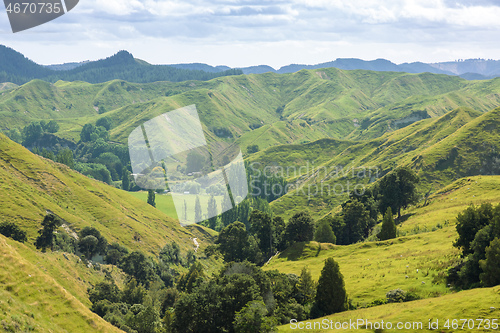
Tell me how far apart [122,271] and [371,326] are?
291 feet

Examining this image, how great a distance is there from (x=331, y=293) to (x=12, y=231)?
7676 cm

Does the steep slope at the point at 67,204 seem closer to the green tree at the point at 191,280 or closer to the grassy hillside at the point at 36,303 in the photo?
the green tree at the point at 191,280

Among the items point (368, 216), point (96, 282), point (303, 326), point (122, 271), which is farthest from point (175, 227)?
point (303, 326)

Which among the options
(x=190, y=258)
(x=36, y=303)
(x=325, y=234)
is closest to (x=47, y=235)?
(x=36, y=303)

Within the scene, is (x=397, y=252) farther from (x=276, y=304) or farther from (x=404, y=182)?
(x=404, y=182)

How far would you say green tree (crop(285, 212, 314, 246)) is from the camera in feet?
370

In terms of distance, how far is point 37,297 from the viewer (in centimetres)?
5850

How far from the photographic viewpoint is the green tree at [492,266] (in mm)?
51938

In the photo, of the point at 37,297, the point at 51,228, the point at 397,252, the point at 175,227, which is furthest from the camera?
the point at 175,227

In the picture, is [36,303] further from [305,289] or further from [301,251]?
[301,251]

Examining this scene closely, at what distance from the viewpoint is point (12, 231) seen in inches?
3748

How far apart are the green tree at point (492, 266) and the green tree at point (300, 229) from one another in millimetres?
Answer: 61011

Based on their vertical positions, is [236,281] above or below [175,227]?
above

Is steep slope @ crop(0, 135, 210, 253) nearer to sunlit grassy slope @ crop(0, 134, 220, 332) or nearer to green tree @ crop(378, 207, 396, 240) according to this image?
sunlit grassy slope @ crop(0, 134, 220, 332)
